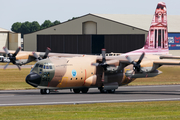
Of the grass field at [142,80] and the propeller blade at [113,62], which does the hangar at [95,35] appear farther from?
the propeller blade at [113,62]

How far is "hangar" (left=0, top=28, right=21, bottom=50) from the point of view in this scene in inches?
4806

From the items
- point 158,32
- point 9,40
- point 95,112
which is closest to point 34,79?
point 95,112

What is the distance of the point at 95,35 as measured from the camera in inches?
4008

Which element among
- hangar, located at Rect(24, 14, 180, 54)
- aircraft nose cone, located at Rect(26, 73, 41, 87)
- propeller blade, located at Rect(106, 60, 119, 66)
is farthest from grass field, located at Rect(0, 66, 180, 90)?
hangar, located at Rect(24, 14, 180, 54)

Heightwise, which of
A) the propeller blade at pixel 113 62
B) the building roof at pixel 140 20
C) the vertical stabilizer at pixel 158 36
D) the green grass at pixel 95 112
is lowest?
the green grass at pixel 95 112

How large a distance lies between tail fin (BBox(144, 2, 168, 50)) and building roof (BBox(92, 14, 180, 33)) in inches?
2049

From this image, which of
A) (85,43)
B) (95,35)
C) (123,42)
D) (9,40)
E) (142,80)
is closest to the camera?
(142,80)

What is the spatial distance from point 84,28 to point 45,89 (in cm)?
6923

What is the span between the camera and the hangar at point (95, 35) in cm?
9800

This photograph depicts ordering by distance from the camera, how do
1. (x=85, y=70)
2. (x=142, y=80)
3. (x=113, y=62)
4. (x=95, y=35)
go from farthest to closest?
(x=95, y=35) < (x=142, y=80) < (x=113, y=62) < (x=85, y=70)

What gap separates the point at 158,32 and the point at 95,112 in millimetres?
25566

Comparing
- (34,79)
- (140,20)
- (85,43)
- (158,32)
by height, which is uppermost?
(140,20)

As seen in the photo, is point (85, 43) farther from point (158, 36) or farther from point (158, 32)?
point (158, 36)

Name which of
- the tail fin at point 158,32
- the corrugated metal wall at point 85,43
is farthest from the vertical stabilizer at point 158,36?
the corrugated metal wall at point 85,43
